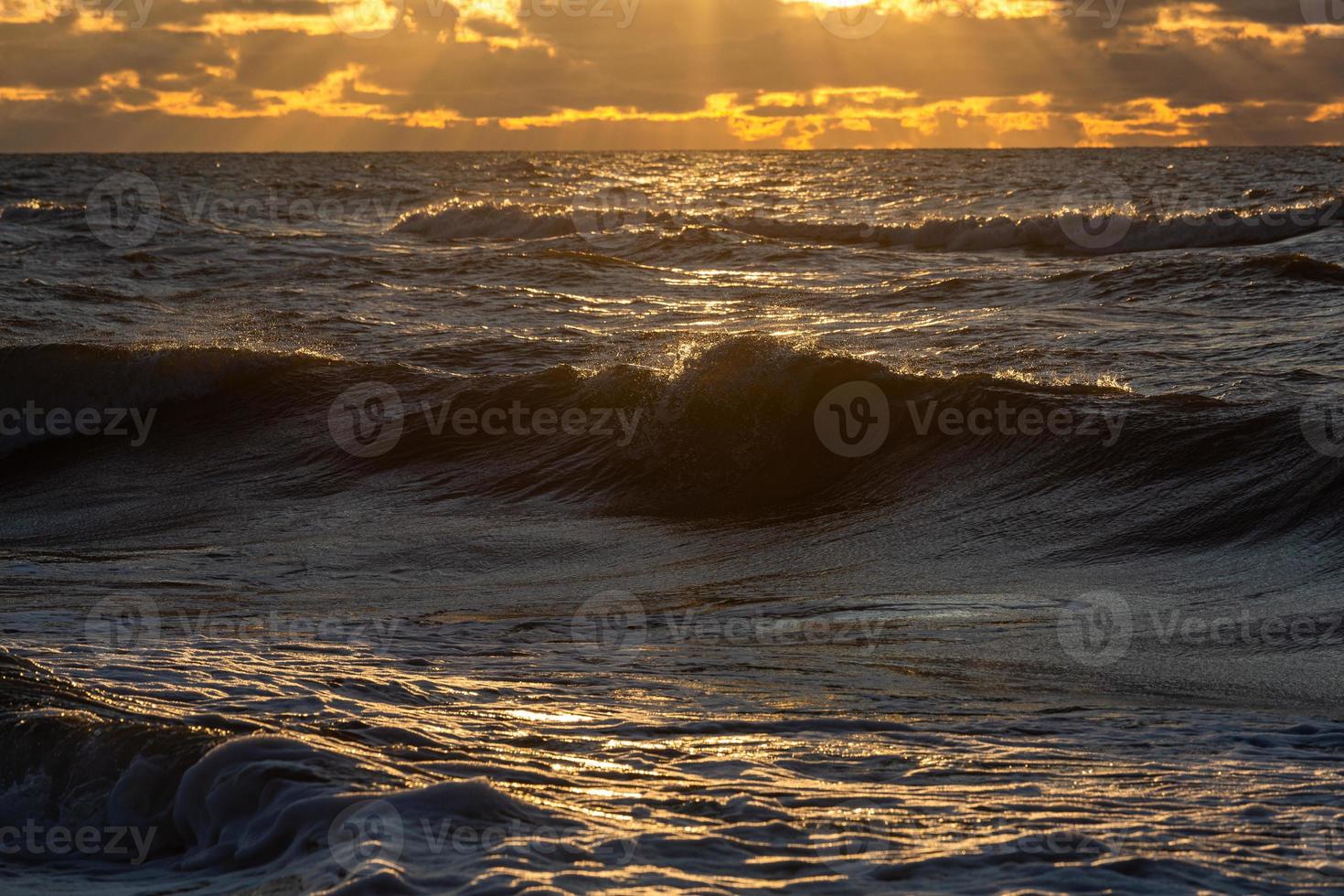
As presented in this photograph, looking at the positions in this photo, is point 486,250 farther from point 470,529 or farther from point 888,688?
point 888,688

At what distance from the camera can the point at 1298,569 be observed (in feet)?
23.2

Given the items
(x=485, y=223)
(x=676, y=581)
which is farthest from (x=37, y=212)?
(x=676, y=581)

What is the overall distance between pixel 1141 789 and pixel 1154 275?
13675mm

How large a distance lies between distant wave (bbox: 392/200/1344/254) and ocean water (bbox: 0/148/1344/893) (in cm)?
475

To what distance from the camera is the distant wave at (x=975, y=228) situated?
24.3 meters

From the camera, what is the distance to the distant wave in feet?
79.8

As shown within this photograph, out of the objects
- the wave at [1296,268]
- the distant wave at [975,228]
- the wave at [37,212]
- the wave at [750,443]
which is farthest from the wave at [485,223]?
the wave at [750,443]

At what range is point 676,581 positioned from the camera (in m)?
7.82

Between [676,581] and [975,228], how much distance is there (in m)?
20.7

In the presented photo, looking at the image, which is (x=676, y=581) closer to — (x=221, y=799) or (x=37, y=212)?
(x=221, y=799)

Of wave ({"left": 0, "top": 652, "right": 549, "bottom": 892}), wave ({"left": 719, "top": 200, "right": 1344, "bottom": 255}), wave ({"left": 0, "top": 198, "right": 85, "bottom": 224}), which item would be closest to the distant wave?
wave ({"left": 719, "top": 200, "right": 1344, "bottom": 255})

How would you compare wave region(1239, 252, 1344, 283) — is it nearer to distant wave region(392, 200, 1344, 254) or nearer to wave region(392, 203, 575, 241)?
distant wave region(392, 200, 1344, 254)

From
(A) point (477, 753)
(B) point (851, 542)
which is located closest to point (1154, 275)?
(B) point (851, 542)

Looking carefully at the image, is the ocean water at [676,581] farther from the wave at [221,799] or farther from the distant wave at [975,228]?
the distant wave at [975,228]
